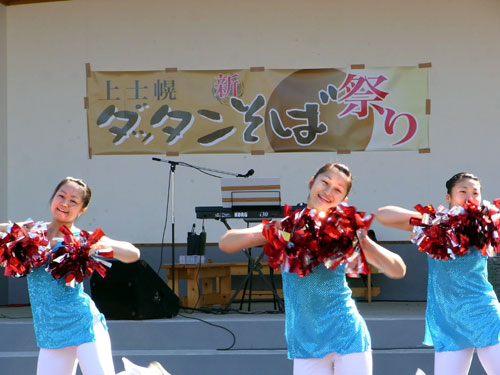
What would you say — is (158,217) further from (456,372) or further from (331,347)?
(331,347)

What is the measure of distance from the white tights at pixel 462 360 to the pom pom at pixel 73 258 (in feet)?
5.55

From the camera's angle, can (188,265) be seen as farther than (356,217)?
Yes

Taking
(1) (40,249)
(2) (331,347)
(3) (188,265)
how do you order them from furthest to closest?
1. (3) (188,265)
2. (1) (40,249)
3. (2) (331,347)

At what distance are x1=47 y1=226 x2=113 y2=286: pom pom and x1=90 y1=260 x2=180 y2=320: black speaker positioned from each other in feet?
8.85

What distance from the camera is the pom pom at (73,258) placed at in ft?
13.0

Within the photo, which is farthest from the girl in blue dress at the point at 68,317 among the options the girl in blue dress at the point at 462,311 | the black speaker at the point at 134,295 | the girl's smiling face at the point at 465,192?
the black speaker at the point at 134,295

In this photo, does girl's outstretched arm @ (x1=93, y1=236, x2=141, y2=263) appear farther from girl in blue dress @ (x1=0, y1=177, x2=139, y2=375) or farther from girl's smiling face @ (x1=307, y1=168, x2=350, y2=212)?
girl's smiling face @ (x1=307, y1=168, x2=350, y2=212)

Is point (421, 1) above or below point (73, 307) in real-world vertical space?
above

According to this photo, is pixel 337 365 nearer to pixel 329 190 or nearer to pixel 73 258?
pixel 329 190

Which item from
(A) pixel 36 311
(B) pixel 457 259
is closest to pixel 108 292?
(A) pixel 36 311

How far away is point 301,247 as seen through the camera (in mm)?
3123

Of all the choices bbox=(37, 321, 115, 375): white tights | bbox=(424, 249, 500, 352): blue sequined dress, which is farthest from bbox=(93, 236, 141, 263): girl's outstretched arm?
bbox=(424, 249, 500, 352): blue sequined dress

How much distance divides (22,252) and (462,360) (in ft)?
7.17

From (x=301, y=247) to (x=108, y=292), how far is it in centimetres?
400
